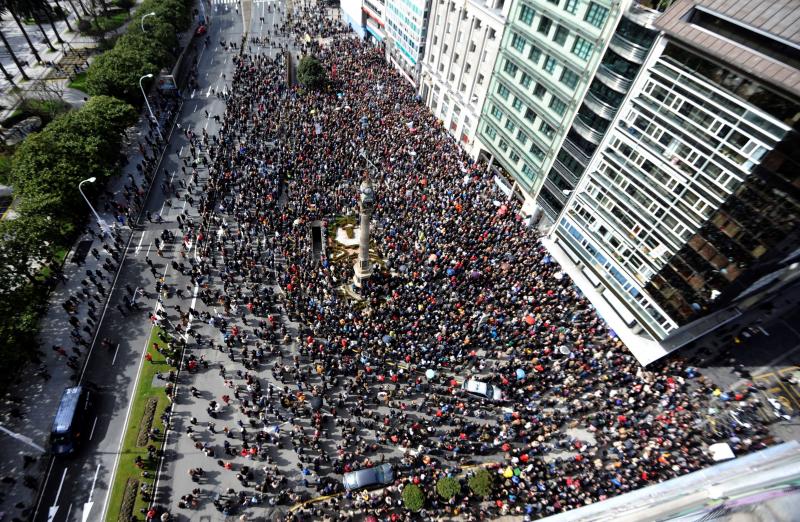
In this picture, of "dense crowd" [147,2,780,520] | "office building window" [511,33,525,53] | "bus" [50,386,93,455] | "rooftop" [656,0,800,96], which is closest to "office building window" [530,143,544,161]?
"dense crowd" [147,2,780,520]

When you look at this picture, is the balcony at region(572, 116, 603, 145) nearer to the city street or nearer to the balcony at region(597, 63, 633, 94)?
the balcony at region(597, 63, 633, 94)

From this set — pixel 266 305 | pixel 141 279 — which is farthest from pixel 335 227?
pixel 141 279

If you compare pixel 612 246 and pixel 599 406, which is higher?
pixel 612 246

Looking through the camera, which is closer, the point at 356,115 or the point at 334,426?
the point at 334,426

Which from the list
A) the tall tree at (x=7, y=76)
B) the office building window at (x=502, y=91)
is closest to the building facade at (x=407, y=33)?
the office building window at (x=502, y=91)

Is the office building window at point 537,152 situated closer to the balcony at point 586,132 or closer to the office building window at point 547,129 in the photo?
the office building window at point 547,129

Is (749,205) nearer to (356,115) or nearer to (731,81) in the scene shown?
(731,81)

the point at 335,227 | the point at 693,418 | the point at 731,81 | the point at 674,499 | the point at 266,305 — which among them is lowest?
the point at 674,499
